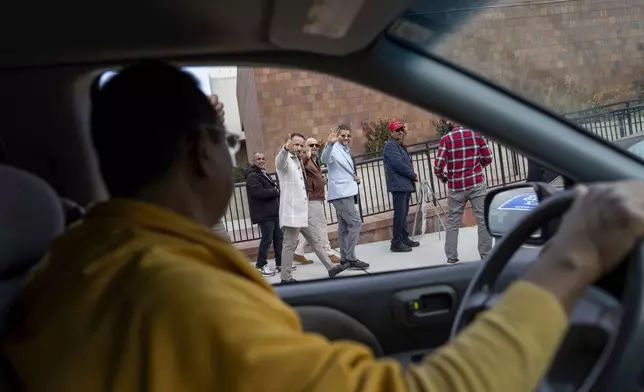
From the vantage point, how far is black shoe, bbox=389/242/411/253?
857 cm

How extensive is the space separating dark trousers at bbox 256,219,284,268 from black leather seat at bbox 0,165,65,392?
20.8ft

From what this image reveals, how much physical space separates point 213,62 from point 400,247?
646cm

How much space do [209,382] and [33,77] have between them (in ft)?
5.74

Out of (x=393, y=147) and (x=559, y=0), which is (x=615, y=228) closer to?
(x=559, y=0)

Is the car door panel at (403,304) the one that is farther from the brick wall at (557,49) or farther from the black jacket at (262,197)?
the black jacket at (262,197)

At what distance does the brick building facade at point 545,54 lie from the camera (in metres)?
2.35

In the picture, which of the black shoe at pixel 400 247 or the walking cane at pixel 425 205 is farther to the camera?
the walking cane at pixel 425 205

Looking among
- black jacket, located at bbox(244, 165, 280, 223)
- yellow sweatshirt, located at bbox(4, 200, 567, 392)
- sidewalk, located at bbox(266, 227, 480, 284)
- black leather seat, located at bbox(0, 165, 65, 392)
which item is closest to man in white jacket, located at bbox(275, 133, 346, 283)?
sidewalk, located at bbox(266, 227, 480, 284)

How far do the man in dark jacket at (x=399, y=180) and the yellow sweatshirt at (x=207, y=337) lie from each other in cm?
713

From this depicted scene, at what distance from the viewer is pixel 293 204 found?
7.63 metres

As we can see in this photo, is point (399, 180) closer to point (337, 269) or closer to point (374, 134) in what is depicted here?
point (337, 269)

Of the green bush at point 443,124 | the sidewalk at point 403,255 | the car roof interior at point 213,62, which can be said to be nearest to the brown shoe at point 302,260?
the sidewalk at point 403,255

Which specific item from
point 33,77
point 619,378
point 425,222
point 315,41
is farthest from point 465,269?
point 425,222

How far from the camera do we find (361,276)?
9.02 feet
